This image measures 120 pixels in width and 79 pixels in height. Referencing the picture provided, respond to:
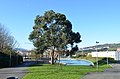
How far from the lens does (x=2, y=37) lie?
8169 cm

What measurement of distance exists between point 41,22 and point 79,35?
9.83 m

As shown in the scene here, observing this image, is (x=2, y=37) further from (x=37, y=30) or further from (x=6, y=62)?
(x=6, y=62)

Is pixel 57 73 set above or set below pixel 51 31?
below

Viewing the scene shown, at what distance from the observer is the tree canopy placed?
77.0 meters

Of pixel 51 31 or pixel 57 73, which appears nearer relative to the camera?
pixel 57 73

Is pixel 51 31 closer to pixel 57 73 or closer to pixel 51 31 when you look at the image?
pixel 51 31

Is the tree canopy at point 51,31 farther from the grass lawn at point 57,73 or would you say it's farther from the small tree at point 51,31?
the grass lawn at point 57,73

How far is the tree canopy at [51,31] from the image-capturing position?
253 feet

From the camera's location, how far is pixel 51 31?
77.8 m

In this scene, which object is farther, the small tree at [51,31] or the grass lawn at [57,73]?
the small tree at [51,31]

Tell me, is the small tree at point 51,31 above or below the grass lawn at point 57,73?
above

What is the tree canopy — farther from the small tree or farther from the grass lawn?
the grass lawn

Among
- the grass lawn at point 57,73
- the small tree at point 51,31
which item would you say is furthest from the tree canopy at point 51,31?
the grass lawn at point 57,73

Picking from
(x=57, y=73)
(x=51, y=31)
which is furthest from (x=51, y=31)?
(x=57, y=73)
